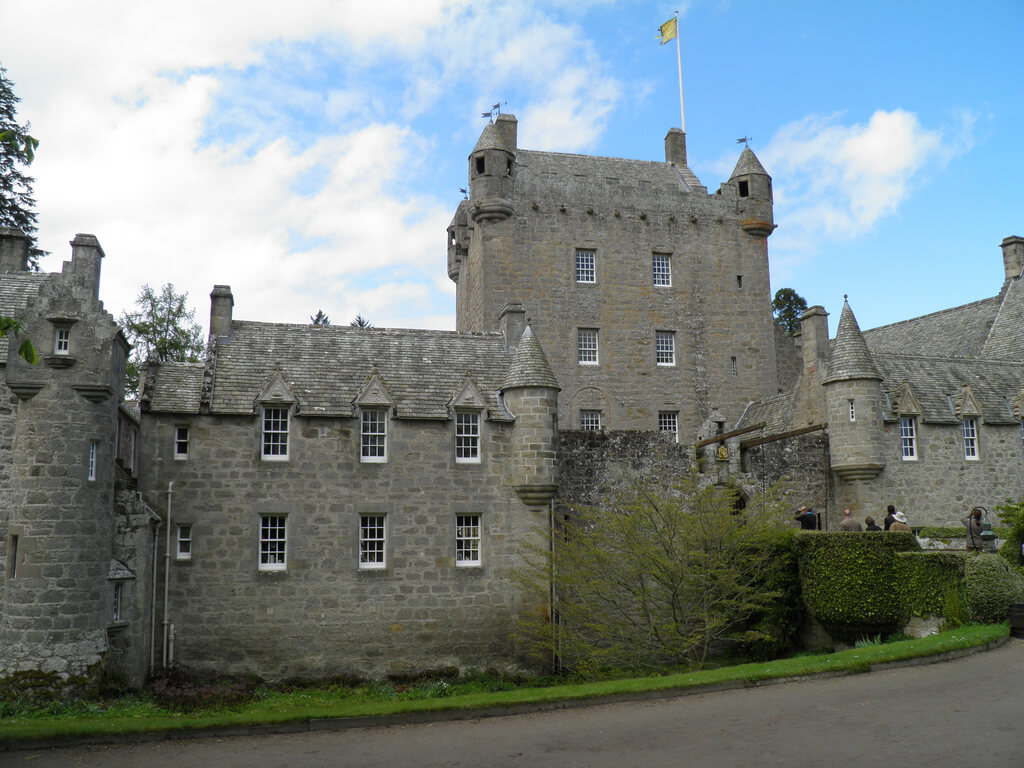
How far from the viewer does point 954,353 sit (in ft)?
133

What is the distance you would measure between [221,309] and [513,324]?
9.07m

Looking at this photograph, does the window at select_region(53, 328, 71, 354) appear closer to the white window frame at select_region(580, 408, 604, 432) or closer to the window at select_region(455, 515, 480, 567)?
the window at select_region(455, 515, 480, 567)

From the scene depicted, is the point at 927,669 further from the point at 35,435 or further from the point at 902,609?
the point at 35,435

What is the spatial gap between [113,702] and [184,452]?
686cm

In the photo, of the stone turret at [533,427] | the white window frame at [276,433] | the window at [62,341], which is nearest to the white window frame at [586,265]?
the stone turret at [533,427]

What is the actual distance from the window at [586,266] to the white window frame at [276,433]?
15.8 meters

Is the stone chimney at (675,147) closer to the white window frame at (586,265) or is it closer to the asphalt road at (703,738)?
the white window frame at (586,265)

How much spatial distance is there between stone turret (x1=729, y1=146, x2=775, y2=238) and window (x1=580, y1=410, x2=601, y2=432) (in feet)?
35.8

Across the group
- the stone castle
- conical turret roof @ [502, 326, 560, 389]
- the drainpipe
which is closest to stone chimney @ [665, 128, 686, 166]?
the stone castle

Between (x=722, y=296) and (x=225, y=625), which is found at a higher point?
(x=722, y=296)

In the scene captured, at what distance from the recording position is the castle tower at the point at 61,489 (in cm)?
1950

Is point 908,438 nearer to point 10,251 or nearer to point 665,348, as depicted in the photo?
point 665,348

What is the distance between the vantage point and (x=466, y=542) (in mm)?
25750

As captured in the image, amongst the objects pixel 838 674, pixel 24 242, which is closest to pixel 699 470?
pixel 838 674
